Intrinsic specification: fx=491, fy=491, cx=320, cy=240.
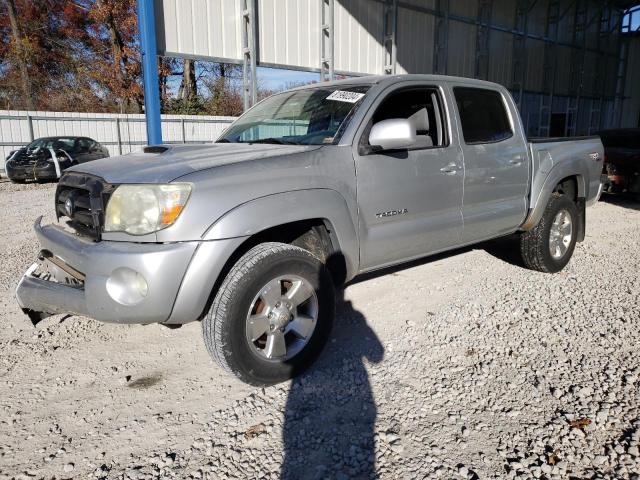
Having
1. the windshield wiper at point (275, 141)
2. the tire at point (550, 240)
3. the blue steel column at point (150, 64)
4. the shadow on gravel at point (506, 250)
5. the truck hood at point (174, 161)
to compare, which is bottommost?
the shadow on gravel at point (506, 250)

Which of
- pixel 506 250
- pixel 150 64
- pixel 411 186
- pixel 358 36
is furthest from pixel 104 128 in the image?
pixel 411 186

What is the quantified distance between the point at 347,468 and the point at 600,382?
1.71 m

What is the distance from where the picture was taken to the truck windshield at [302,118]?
11.4 ft

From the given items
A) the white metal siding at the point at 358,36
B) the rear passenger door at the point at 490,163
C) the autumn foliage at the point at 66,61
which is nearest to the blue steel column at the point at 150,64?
the white metal siding at the point at 358,36

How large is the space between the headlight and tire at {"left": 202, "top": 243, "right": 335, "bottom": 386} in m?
0.47

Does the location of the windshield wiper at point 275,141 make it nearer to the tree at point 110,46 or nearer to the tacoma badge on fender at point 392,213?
the tacoma badge on fender at point 392,213

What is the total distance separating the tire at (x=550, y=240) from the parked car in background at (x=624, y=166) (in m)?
5.48

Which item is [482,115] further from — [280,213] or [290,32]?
[290,32]

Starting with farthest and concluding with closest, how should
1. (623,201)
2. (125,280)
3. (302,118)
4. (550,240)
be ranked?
1. (623,201)
2. (550,240)
3. (302,118)
4. (125,280)

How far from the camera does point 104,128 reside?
17.3m

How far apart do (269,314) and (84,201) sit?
4.19ft

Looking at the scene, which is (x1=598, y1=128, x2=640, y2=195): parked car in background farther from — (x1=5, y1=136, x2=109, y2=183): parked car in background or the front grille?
(x1=5, y1=136, x2=109, y2=183): parked car in background

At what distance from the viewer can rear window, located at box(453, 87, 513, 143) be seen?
4113 millimetres

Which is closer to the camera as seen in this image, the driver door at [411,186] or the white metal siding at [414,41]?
the driver door at [411,186]
